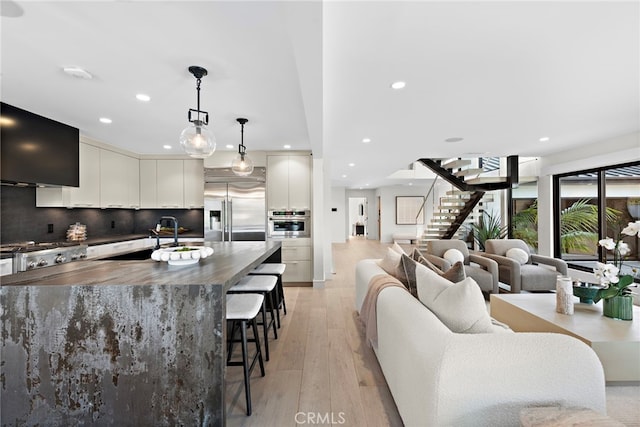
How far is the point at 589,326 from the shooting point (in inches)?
87.2

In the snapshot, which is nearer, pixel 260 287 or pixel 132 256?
pixel 260 287

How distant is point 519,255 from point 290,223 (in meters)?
3.77

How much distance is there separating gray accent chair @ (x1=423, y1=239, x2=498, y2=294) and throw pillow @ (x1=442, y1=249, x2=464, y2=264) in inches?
4.6

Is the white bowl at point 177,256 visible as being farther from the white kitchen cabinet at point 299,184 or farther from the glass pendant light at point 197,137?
the white kitchen cabinet at point 299,184

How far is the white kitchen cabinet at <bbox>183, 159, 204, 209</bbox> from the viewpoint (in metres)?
5.25

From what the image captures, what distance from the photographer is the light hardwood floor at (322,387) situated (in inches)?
71.5

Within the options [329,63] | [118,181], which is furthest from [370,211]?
[329,63]

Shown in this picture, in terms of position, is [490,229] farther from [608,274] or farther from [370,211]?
[370,211]

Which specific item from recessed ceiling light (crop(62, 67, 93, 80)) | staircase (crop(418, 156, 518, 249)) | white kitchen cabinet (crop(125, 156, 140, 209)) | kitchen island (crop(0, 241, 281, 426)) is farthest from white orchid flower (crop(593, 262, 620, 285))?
white kitchen cabinet (crop(125, 156, 140, 209))

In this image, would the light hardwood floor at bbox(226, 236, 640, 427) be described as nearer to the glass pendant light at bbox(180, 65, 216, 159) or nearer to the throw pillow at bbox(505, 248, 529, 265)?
the glass pendant light at bbox(180, 65, 216, 159)

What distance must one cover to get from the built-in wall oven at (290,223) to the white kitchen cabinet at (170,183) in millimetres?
1745

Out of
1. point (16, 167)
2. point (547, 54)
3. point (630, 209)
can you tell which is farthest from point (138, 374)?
point (630, 209)

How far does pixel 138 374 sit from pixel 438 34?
2717mm

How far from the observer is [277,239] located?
5.14 m
